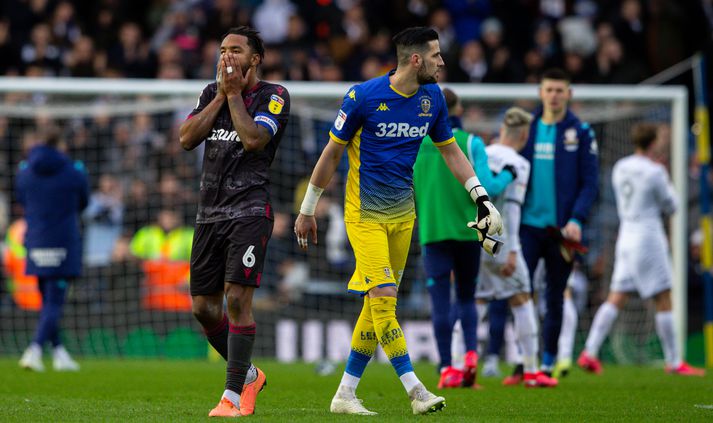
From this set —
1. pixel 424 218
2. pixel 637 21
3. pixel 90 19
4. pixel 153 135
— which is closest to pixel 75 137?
pixel 153 135

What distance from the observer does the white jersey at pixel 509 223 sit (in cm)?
988

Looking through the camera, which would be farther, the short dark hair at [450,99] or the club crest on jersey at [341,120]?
the short dark hair at [450,99]

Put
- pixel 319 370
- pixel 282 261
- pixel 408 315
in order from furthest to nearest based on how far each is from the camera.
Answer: pixel 282 261 < pixel 408 315 < pixel 319 370

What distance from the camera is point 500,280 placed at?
10.1m

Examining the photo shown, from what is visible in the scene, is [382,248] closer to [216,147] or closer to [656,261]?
[216,147]

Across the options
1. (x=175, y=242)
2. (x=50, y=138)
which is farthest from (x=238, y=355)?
(x=175, y=242)

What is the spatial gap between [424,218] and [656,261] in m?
3.68

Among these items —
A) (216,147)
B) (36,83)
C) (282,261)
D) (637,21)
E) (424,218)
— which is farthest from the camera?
(637,21)

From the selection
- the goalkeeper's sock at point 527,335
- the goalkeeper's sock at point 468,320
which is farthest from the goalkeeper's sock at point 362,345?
the goalkeeper's sock at point 527,335

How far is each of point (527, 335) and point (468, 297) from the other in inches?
23.9

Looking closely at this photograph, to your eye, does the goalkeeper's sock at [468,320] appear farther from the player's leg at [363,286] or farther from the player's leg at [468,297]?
the player's leg at [363,286]

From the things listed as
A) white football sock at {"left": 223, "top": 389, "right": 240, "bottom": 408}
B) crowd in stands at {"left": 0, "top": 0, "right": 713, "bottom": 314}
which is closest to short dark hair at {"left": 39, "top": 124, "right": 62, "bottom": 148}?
crowd in stands at {"left": 0, "top": 0, "right": 713, "bottom": 314}

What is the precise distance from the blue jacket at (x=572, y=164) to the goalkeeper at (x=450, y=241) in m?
1.25

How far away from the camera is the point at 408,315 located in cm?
1526
